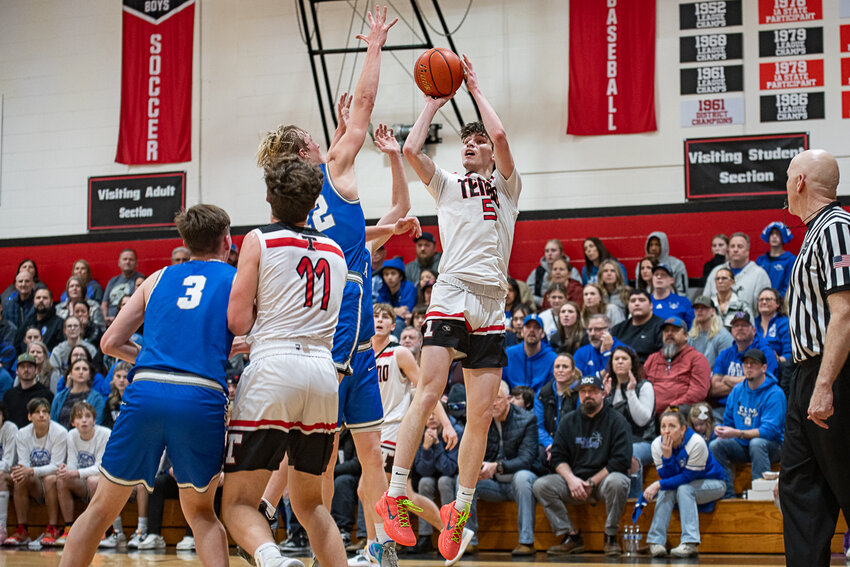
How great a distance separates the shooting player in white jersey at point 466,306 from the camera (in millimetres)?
5902

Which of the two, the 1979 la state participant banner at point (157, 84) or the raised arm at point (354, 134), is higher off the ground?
the 1979 la state participant banner at point (157, 84)

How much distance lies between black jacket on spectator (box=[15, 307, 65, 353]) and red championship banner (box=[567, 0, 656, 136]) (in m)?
8.42

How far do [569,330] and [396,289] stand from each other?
9.50 ft

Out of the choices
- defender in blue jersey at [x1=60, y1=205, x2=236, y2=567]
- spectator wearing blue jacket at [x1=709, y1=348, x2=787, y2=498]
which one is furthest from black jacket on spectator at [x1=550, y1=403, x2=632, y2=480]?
defender in blue jersey at [x1=60, y1=205, x2=236, y2=567]

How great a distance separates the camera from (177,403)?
4344 millimetres

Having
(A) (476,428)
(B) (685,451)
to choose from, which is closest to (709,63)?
(B) (685,451)

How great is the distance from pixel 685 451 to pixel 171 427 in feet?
18.9

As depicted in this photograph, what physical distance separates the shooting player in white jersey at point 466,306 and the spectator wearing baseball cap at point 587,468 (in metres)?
3.10

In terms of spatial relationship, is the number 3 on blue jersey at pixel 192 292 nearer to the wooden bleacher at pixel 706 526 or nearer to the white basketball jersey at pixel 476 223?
the white basketball jersey at pixel 476 223

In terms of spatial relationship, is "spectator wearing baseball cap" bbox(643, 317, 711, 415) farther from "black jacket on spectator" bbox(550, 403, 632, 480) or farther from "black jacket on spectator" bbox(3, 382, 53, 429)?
"black jacket on spectator" bbox(3, 382, 53, 429)

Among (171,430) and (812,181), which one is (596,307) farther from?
(171,430)

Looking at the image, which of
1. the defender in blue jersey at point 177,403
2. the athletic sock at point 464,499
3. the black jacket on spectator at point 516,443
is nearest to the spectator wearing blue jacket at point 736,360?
the black jacket on spectator at point 516,443

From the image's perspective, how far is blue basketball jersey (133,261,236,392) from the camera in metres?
4.43

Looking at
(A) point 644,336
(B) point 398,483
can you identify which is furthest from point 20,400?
(B) point 398,483
